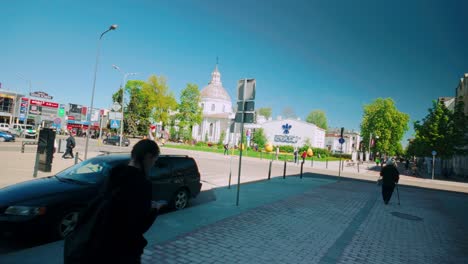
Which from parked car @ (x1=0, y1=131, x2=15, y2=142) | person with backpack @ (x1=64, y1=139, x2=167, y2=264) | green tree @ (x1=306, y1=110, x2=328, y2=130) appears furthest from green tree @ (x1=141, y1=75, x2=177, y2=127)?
green tree @ (x1=306, y1=110, x2=328, y2=130)

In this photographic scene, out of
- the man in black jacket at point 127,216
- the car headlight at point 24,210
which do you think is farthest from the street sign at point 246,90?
the man in black jacket at point 127,216

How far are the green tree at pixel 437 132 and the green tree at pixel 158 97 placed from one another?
50939 mm

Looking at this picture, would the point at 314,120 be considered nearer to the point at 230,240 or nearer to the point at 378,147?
the point at 378,147

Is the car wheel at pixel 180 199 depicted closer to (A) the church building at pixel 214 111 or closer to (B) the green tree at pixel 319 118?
(A) the church building at pixel 214 111

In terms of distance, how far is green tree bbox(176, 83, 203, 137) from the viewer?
2785 inches

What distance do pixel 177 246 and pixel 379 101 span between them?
262 ft

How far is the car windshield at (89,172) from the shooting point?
225 inches

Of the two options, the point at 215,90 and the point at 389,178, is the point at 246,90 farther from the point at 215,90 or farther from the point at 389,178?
the point at 215,90

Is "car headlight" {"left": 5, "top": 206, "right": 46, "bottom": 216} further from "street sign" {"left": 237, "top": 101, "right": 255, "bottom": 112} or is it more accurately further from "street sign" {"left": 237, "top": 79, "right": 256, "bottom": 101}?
"street sign" {"left": 237, "top": 79, "right": 256, "bottom": 101}

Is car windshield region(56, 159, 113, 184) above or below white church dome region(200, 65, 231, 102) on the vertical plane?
below

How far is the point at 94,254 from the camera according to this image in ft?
6.29

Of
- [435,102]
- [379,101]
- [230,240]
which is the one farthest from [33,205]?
[379,101]

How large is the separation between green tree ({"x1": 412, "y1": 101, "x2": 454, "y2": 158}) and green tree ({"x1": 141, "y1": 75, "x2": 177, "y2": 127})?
167 feet

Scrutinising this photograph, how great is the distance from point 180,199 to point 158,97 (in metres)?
61.1
